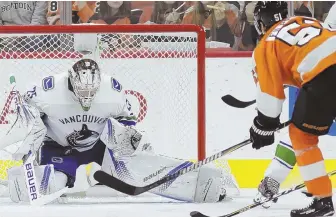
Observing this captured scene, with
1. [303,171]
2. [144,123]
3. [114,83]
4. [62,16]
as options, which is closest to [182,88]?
[144,123]

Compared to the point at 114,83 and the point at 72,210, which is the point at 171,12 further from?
the point at 72,210

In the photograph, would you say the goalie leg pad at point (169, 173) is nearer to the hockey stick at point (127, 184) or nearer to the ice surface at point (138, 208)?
the ice surface at point (138, 208)

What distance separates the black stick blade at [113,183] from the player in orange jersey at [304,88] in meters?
0.63

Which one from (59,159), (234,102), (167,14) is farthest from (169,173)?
(167,14)

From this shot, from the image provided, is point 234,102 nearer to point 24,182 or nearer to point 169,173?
point 169,173

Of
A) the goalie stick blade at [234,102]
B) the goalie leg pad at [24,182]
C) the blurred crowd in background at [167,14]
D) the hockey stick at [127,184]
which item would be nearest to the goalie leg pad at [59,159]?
the goalie leg pad at [24,182]

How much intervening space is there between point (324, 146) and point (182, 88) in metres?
0.95

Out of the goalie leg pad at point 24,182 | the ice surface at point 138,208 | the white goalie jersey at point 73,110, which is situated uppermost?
the white goalie jersey at point 73,110

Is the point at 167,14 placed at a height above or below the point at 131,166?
above

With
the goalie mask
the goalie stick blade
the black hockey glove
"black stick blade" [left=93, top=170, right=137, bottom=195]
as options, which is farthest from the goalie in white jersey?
the goalie stick blade

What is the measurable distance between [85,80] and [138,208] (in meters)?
0.59

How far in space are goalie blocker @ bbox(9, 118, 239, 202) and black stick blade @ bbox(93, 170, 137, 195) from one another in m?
0.17

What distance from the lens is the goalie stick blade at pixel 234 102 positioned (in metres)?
4.62

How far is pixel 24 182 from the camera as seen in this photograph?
11.4 ft
